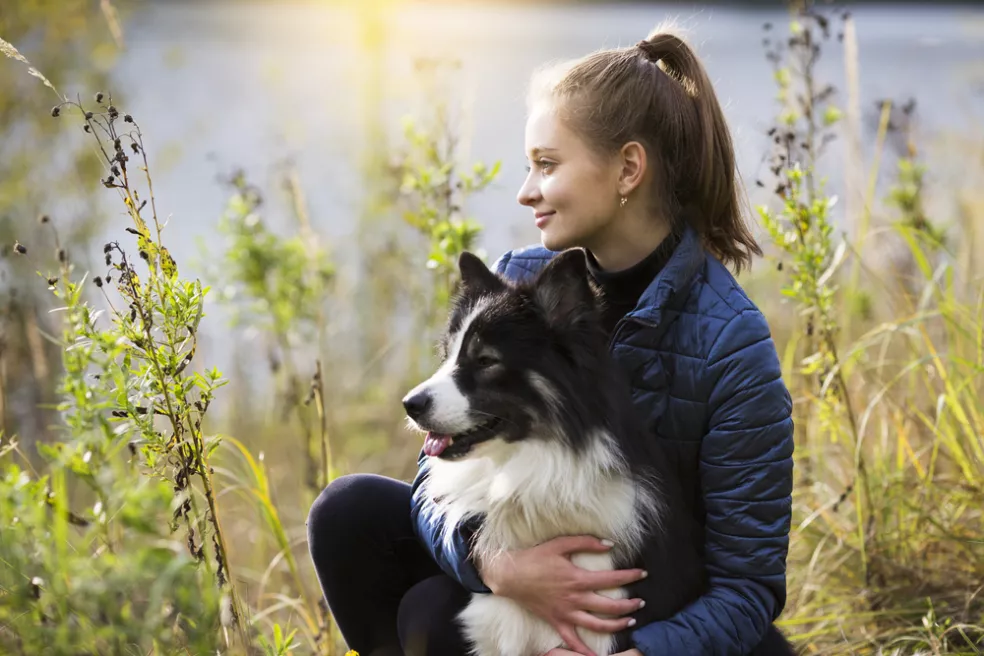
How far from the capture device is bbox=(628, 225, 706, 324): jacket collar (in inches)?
98.4

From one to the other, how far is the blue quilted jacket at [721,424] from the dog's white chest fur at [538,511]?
0.10 meters

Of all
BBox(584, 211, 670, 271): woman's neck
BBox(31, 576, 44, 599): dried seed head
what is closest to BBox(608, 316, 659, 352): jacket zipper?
BBox(584, 211, 670, 271): woman's neck

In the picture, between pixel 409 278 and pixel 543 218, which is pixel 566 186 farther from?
pixel 409 278

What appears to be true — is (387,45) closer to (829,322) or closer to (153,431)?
(829,322)

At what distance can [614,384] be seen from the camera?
245cm

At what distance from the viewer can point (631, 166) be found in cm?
272

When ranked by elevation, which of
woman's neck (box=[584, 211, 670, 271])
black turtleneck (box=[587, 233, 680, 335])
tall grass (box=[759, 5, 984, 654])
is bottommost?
tall grass (box=[759, 5, 984, 654])

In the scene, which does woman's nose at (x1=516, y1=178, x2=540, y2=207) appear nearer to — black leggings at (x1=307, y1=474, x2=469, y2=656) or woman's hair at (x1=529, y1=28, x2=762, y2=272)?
woman's hair at (x1=529, y1=28, x2=762, y2=272)

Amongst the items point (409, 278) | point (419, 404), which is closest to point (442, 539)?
point (419, 404)

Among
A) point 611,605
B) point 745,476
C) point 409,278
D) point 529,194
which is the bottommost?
point 611,605

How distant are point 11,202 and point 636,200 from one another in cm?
370

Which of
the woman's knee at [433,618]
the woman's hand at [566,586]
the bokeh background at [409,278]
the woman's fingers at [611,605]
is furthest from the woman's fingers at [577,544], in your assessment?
the bokeh background at [409,278]

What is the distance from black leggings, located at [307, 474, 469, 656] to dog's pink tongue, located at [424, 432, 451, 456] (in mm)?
530

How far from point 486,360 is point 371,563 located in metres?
0.87
